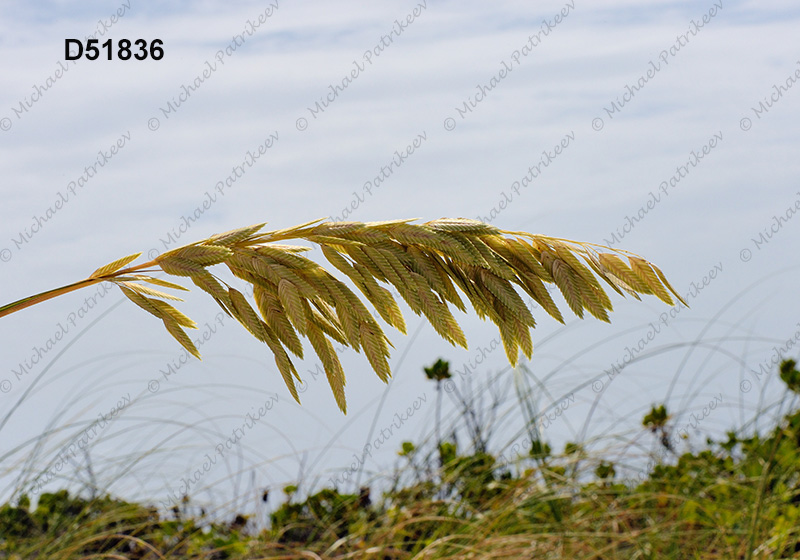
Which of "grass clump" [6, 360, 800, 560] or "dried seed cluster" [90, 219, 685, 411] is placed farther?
"grass clump" [6, 360, 800, 560]

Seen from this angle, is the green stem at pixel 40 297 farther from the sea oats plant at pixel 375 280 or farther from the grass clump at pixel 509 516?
the grass clump at pixel 509 516

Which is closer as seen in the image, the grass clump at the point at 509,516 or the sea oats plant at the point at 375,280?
the sea oats plant at the point at 375,280

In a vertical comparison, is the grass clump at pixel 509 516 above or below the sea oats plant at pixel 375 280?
below

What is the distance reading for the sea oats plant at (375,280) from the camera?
187cm

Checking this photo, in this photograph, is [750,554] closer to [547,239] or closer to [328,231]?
[547,239]

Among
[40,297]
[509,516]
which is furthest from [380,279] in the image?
[509,516]

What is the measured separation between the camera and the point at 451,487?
146 inches

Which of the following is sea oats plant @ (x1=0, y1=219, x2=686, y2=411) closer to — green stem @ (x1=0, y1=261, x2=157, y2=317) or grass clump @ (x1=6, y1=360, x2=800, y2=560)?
green stem @ (x1=0, y1=261, x2=157, y2=317)

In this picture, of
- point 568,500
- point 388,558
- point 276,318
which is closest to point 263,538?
point 388,558

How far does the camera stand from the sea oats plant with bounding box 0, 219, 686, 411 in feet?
6.12

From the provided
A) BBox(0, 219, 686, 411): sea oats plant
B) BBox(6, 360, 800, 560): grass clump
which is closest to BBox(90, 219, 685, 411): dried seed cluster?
BBox(0, 219, 686, 411): sea oats plant

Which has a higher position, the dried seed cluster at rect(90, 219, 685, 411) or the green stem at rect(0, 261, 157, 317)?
the green stem at rect(0, 261, 157, 317)

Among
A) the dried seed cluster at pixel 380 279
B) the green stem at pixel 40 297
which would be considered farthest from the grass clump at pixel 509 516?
the green stem at pixel 40 297

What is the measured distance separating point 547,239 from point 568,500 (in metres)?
1.76
